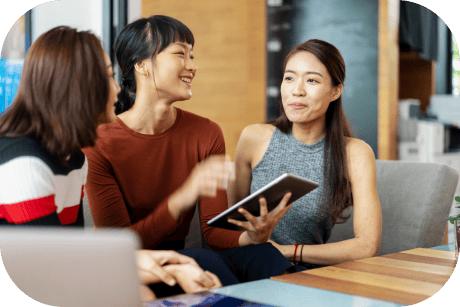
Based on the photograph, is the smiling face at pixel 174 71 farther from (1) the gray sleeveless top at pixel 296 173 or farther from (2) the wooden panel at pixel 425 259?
(2) the wooden panel at pixel 425 259

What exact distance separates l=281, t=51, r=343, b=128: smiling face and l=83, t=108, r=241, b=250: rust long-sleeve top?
129 mm

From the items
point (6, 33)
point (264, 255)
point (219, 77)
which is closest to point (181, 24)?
point (219, 77)

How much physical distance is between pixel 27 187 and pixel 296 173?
Result: 1.42 ft

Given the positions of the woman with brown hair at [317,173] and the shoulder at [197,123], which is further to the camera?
the woman with brown hair at [317,173]

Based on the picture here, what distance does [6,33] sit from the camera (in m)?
0.54

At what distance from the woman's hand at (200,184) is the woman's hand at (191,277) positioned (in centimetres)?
9

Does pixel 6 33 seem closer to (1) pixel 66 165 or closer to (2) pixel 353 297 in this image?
(1) pixel 66 165

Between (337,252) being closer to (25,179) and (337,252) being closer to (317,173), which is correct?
(317,173)

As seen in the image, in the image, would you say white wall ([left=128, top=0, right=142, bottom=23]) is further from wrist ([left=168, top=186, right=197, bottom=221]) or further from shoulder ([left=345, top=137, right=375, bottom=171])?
shoulder ([left=345, top=137, right=375, bottom=171])

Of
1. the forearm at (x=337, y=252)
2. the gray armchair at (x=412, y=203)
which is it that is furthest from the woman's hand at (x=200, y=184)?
the gray armchair at (x=412, y=203)

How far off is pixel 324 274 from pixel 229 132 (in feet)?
0.81

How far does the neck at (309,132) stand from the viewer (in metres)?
0.76

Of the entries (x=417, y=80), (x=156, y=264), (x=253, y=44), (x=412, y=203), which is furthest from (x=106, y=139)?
(x=417, y=80)

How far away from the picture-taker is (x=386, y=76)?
3.23 feet
